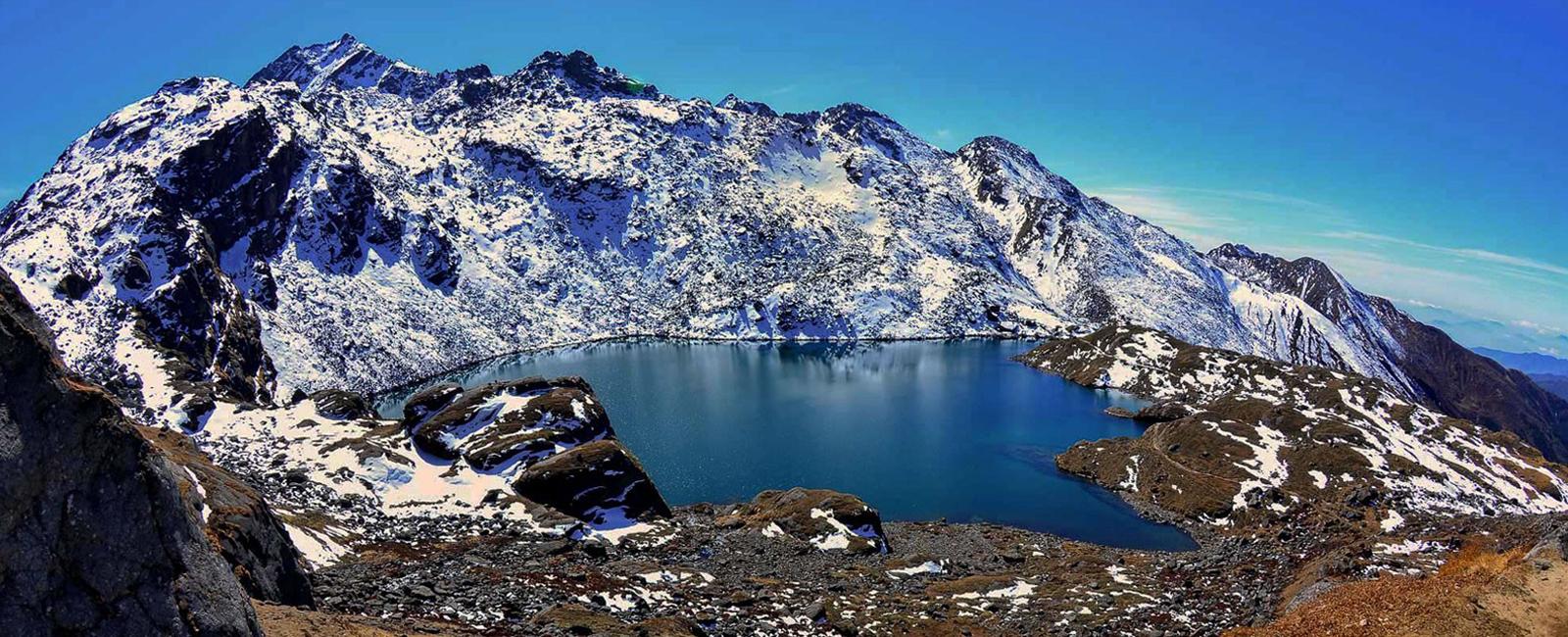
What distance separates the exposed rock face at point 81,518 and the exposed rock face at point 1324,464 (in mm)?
74064

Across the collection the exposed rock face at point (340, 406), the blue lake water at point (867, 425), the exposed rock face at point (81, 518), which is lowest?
the blue lake water at point (867, 425)

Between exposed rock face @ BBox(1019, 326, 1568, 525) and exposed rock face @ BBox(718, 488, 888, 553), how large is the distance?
118 feet

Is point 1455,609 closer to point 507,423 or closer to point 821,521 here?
point 821,521

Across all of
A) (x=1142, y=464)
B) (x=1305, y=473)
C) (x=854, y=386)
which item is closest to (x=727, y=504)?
(x=1142, y=464)

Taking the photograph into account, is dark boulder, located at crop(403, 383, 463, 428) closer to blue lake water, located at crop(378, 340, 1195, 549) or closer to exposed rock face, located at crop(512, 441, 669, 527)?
exposed rock face, located at crop(512, 441, 669, 527)

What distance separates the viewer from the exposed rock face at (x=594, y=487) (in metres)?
46.6

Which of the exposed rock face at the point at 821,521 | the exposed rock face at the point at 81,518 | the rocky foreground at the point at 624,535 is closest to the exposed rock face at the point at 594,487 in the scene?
the rocky foreground at the point at 624,535

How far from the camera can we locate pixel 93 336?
285ft

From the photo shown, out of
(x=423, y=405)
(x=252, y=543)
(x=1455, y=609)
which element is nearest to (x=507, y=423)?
(x=423, y=405)

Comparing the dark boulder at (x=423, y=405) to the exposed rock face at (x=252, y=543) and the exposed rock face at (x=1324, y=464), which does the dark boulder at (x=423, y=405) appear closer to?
the exposed rock face at (x=252, y=543)

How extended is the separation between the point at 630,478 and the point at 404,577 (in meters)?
20.8

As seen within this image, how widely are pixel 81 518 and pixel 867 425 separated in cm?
9477

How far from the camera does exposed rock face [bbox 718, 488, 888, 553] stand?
4894 cm

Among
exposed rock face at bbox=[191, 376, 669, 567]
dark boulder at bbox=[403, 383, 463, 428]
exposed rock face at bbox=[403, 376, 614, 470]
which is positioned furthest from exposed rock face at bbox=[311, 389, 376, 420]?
exposed rock face at bbox=[403, 376, 614, 470]
